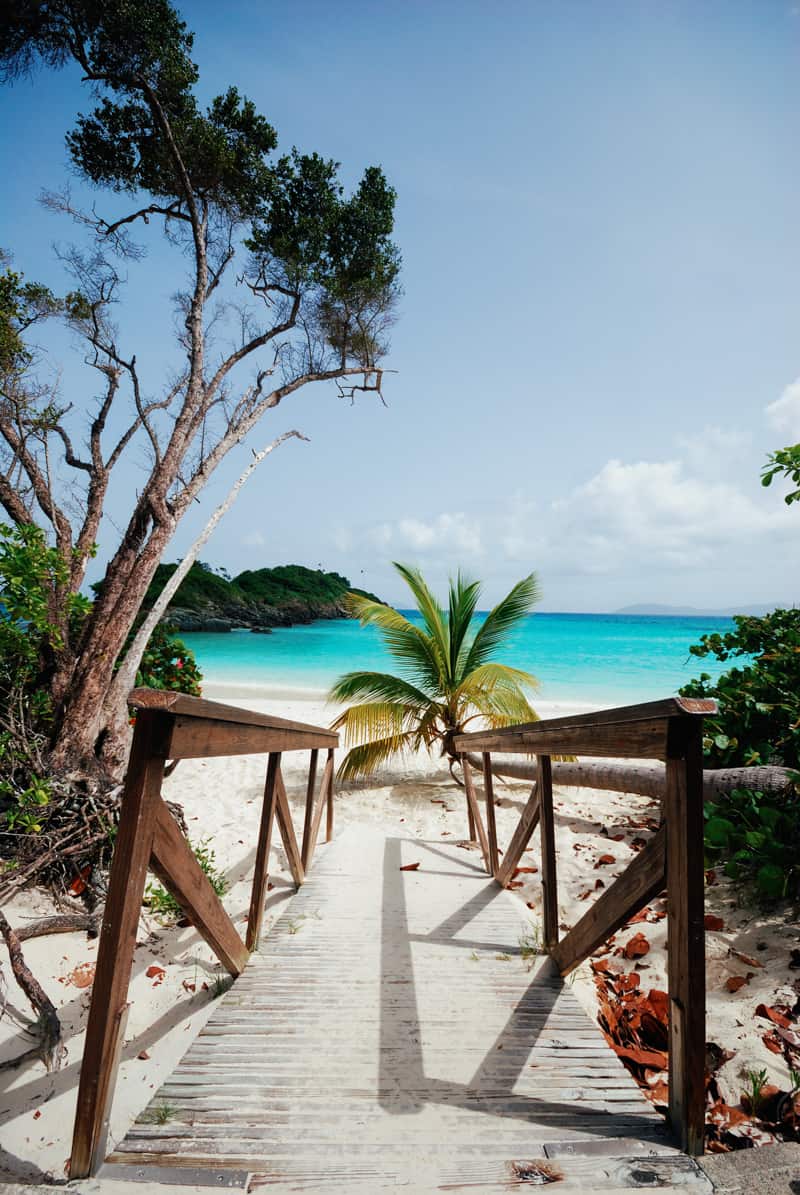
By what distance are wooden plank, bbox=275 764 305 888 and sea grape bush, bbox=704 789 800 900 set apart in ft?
8.06

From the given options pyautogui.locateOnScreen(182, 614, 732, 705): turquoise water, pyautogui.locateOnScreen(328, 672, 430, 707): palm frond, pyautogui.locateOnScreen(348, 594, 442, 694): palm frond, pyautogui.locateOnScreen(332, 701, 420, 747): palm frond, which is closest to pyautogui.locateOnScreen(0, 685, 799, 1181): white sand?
pyautogui.locateOnScreen(332, 701, 420, 747): palm frond

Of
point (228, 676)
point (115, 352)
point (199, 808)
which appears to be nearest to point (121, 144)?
point (115, 352)

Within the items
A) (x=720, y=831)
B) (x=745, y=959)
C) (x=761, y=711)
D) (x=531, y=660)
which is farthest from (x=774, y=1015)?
(x=531, y=660)

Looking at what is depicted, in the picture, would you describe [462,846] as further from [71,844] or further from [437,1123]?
[437,1123]

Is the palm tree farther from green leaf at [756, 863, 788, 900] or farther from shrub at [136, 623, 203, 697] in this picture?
green leaf at [756, 863, 788, 900]

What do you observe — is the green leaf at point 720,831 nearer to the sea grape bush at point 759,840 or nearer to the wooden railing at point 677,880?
the sea grape bush at point 759,840

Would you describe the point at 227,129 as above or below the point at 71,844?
above

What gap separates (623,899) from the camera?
5.54ft

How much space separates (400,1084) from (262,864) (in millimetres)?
1246

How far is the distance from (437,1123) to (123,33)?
11.1 metres

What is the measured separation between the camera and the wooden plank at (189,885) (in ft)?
4.84

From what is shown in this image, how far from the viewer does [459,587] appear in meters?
8.32

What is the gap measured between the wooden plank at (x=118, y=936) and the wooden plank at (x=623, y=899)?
1.26 meters

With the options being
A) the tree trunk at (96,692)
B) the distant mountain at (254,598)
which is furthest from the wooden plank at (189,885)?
the distant mountain at (254,598)
